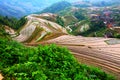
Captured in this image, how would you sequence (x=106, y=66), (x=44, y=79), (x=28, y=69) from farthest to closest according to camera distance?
(x=106, y=66) → (x=28, y=69) → (x=44, y=79)

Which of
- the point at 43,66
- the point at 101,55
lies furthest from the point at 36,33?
the point at 43,66

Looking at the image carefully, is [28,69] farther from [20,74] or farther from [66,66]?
[66,66]

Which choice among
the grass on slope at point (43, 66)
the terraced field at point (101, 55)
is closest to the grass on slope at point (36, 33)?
the terraced field at point (101, 55)

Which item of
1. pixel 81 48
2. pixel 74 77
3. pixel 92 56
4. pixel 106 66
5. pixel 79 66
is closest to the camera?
pixel 74 77

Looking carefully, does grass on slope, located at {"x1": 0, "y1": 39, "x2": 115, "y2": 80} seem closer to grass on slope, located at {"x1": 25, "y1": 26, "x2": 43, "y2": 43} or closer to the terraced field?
the terraced field

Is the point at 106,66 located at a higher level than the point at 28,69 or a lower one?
lower

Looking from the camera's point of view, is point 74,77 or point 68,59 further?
point 68,59

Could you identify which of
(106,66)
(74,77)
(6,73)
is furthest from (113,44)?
(6,73)

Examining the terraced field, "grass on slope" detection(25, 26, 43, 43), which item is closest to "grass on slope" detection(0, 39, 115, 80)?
the terraced field

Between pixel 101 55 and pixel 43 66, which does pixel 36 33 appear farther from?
pixel 43 66
